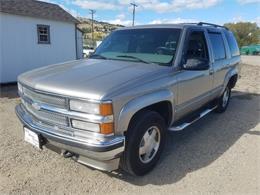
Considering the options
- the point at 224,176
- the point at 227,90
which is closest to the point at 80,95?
the point at 224,176

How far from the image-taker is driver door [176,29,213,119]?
3.99 m

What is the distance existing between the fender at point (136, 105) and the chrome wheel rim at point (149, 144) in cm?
42

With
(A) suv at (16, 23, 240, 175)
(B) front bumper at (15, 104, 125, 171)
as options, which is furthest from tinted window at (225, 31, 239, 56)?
(B) front bumper at (15, 104, 125, 171)

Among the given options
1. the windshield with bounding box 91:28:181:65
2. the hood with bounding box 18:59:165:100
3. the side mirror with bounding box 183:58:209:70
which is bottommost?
the hood with bounding box 18:59:165:100

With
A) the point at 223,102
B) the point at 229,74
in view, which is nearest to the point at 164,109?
the point at 229,74

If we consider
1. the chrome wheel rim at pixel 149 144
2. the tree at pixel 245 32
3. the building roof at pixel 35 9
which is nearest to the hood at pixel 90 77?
the chrome wheel rim at pixel 149 144

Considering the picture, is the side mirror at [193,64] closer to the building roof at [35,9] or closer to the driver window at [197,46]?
the driver window at [197,46]

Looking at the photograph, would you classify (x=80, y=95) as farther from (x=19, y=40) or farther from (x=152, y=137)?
(x=19, y=40)

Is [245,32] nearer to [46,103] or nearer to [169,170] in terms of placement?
[169,170]

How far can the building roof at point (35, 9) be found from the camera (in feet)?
38.7

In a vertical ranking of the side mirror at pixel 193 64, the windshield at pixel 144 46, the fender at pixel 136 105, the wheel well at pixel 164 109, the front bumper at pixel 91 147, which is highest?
the windshield at pixel 144 46

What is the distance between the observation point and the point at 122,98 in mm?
2867

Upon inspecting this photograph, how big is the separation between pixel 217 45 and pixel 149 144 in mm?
3024

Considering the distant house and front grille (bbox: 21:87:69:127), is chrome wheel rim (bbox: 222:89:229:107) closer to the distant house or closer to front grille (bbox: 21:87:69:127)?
front grille (bbox: 21:87:69:127)
